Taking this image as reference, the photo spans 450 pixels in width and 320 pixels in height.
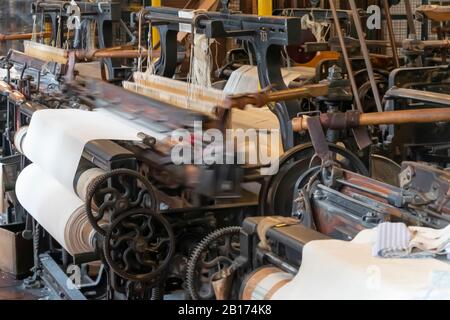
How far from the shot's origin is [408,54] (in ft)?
15.0

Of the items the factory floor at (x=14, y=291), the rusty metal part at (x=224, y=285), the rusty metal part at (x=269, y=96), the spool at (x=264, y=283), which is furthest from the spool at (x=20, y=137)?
the spool at (x=264, y=283)

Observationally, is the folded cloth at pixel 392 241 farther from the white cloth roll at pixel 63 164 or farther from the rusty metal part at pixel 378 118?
the white cloth roll at pixel 63 164

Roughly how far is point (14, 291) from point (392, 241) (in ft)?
8.79

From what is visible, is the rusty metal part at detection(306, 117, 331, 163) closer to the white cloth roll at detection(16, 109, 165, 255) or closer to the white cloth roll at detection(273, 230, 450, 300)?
the white cloth roll at detection(16, 109, 165, 255)

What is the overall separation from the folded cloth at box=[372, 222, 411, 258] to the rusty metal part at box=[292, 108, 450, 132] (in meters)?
0.82

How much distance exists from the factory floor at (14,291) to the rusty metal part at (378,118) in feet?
6.05

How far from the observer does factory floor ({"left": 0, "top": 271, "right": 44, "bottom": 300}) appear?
149 inches

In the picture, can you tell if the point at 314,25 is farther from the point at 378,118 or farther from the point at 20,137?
the point at 378,118

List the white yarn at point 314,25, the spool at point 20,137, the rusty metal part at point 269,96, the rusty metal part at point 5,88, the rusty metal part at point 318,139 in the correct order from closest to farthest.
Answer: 1. the rusty metal part at point 318,139
2. the rusty metal part at point 269,96
3. the spool at point 20,137
4. the rusty metal part at point 5,88
5. the white yarn at point 314,25

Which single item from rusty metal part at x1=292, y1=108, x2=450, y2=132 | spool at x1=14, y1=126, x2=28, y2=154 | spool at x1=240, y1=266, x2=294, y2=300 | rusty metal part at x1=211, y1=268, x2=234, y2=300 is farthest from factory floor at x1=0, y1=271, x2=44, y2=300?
spool at x1=240, y1=266, x2=294, y2=300

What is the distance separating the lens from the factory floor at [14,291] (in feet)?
12.4

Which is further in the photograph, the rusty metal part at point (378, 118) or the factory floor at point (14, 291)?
the factory floor at point (14, 291)
